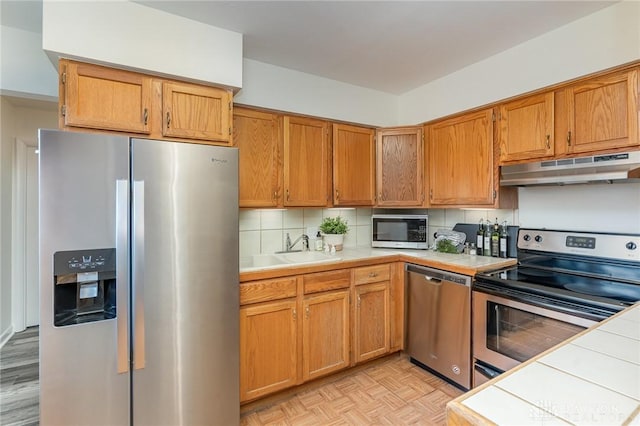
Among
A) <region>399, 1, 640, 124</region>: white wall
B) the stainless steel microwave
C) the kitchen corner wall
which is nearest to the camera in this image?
<region>399, 1, 640, 124</region>: white wall

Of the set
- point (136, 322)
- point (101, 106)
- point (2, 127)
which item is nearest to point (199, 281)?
point (136, 322)

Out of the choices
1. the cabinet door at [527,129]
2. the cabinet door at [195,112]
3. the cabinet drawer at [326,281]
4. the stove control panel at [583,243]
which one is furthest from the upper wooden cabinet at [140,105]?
the stove control panel at [583,243]

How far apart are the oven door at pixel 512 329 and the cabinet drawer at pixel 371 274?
0.72 metres

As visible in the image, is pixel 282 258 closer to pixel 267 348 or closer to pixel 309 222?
pixel 309 222

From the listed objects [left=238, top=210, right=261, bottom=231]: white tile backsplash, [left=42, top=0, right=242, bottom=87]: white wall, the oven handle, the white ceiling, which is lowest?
the oven handle

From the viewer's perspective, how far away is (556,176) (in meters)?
1.96

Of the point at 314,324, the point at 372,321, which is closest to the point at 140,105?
the point at 314,324

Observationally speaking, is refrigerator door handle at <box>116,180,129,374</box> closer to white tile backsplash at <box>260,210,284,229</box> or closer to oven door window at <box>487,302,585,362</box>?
white tile backsplash at <box>260,210,284,229</box>

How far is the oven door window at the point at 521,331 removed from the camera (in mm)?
1691

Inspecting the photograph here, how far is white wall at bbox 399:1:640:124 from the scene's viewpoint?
5.62ft

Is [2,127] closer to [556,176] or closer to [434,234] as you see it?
[434,234]

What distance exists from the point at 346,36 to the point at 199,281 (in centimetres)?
187

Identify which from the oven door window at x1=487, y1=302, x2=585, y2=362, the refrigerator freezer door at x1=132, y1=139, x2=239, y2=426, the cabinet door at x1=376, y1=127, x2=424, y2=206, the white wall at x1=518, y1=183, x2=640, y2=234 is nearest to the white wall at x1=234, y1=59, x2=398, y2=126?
the cabinet door at x1=376, y1=127, x2=424, y2=206

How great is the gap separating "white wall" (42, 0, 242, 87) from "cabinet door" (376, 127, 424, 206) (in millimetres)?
1542
